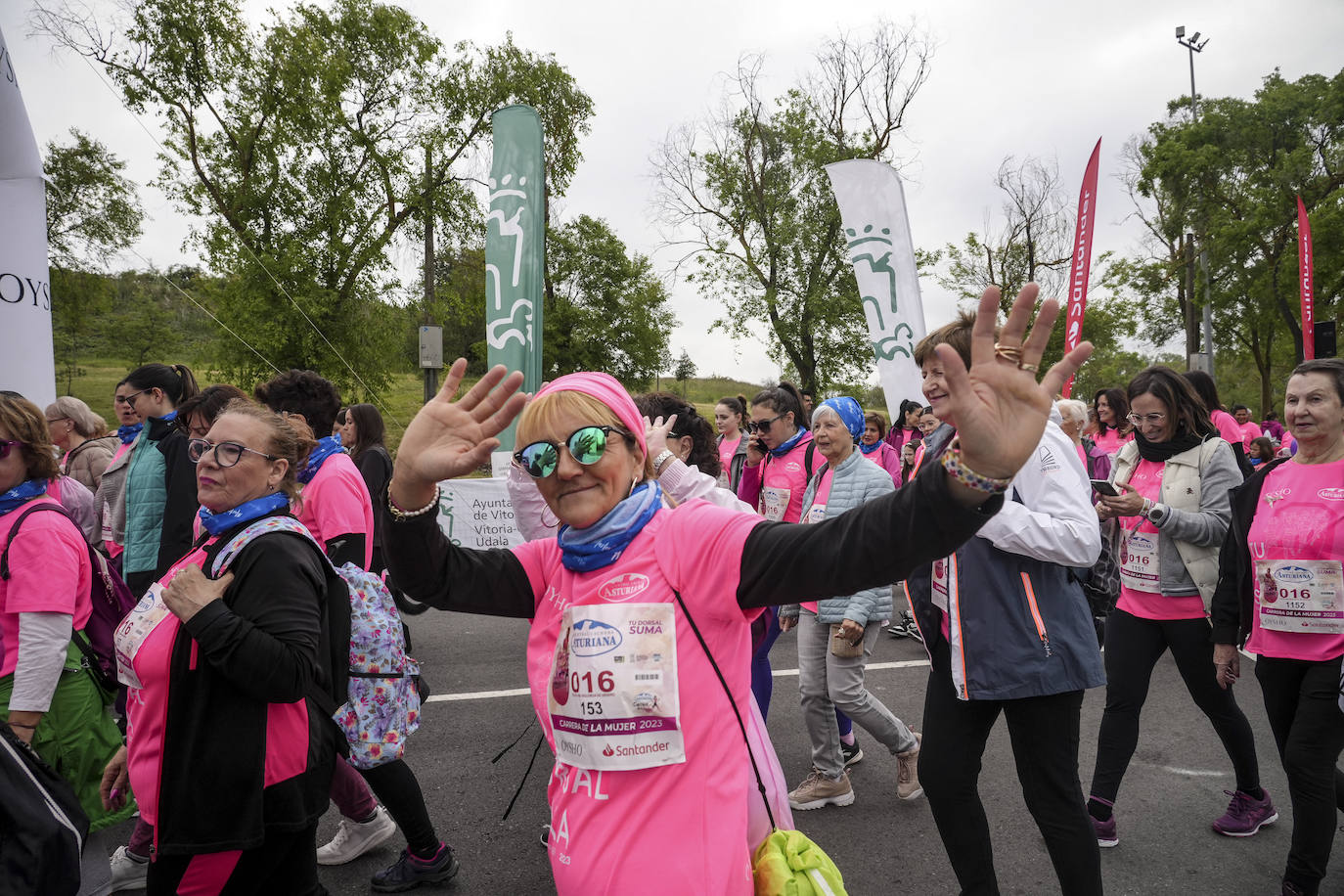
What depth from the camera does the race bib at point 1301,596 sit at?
2.84 m

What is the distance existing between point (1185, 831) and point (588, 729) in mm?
3435

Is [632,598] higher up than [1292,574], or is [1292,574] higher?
[632,598]

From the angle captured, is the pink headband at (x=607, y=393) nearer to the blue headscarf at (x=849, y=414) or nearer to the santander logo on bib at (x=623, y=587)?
the santander logo on bib at (x=623, y=587)

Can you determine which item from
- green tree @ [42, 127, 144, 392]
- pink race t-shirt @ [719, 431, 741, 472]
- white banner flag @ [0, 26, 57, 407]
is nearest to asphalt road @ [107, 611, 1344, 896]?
white banner flag @ [0, 26, 57, 407]

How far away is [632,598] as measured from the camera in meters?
1.48

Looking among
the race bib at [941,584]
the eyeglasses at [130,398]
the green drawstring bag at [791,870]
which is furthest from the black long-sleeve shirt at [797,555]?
the eyeglasses at [130,398]

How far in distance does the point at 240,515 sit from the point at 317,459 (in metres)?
1.46

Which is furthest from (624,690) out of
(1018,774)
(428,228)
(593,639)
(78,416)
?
(428,228)

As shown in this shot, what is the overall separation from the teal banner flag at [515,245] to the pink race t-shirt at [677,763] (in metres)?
4.48

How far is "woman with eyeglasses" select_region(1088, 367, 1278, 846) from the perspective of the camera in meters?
3.36

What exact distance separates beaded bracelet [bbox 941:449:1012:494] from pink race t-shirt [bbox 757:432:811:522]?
374 cm

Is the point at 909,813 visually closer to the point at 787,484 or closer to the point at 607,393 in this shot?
the point at 787,484

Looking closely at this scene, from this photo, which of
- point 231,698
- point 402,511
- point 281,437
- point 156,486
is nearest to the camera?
point 402,511

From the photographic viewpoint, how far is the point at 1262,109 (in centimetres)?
2188
